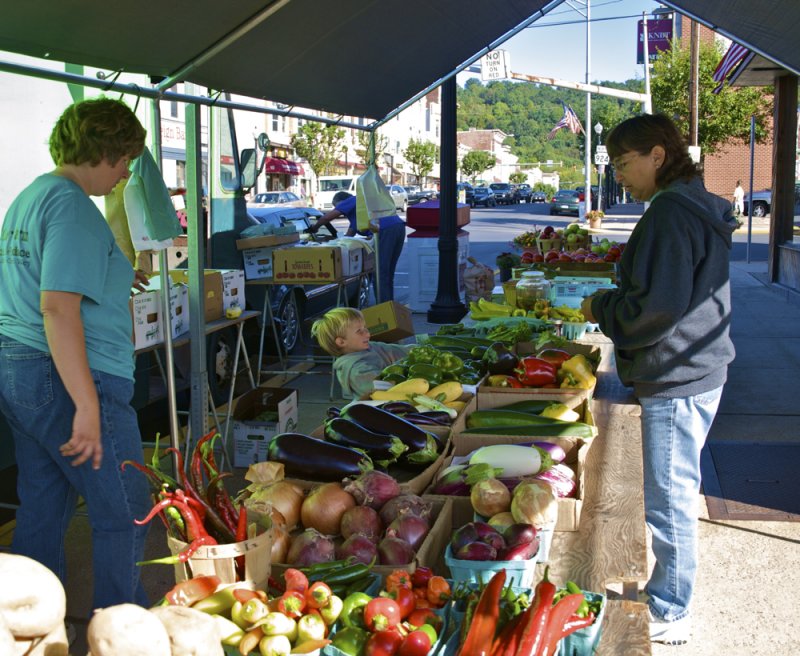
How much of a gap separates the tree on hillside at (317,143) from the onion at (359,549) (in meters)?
50.4

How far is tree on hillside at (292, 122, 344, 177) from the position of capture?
5225cm

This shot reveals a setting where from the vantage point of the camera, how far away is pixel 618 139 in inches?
127

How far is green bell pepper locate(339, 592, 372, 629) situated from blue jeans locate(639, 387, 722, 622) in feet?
5.35

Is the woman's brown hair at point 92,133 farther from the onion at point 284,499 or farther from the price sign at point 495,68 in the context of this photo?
the price sign at point 495,68

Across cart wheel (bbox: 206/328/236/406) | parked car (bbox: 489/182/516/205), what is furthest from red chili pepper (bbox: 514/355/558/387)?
parked car (bbox: 489/182/516/205)

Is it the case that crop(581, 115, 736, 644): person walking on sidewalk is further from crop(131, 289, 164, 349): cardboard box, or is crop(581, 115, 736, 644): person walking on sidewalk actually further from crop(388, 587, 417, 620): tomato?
crop(131, 289, 164, 349): cardboard box

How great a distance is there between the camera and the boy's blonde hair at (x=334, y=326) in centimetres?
507

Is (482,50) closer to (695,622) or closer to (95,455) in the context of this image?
(695,622)

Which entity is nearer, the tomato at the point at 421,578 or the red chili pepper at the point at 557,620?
the red chili pepper at the point at 557,620

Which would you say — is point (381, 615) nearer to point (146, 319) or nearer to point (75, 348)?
point (75, 348)

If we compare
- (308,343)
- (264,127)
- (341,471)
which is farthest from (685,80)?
(341,471)

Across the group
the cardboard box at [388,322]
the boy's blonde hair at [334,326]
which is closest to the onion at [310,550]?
the boy's blonde hair at [334,326]

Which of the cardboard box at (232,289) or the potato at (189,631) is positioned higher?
the cardboard box at (232,289)

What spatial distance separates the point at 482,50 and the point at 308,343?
424cm
